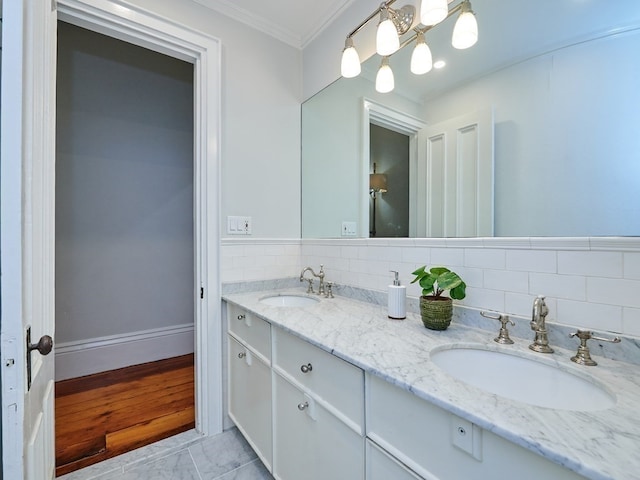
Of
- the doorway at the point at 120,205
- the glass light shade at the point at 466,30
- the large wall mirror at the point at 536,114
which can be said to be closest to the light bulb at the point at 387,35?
the large wall mirror at the point at 536,114

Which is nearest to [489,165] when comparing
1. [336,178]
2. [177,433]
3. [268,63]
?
[336,178]

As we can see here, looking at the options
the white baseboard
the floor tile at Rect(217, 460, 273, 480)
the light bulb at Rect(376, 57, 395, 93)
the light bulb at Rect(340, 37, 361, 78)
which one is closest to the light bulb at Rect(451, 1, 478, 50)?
the light bulb at Rect(376, 57, 395, 93)

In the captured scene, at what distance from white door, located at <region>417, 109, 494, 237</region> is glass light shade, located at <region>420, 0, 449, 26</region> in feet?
1.25

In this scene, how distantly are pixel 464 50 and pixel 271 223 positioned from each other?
1.35 m

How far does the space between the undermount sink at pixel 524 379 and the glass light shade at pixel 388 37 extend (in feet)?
4.19

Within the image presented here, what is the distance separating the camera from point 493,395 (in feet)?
2.04

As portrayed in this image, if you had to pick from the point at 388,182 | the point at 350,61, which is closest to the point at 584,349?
the point at 388,182

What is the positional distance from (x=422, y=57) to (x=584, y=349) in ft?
4.10

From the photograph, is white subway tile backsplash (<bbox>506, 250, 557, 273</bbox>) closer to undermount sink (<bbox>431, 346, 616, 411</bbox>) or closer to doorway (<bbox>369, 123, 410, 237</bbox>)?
undermount sink (<bbox>431, 346, 616, 411</bbox>)

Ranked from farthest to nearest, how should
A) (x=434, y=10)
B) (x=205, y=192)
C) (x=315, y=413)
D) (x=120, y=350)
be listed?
(x=120, y=350)
(x=205, y=192)
(x=434, y=10)
(x=315, y=413)

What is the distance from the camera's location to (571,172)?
3.09ft

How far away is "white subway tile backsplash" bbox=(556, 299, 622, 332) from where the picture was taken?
2.66 feet

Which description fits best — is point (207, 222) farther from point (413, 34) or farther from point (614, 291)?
point (614, 291)

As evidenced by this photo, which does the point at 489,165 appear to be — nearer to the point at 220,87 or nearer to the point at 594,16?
the point at 594,16
